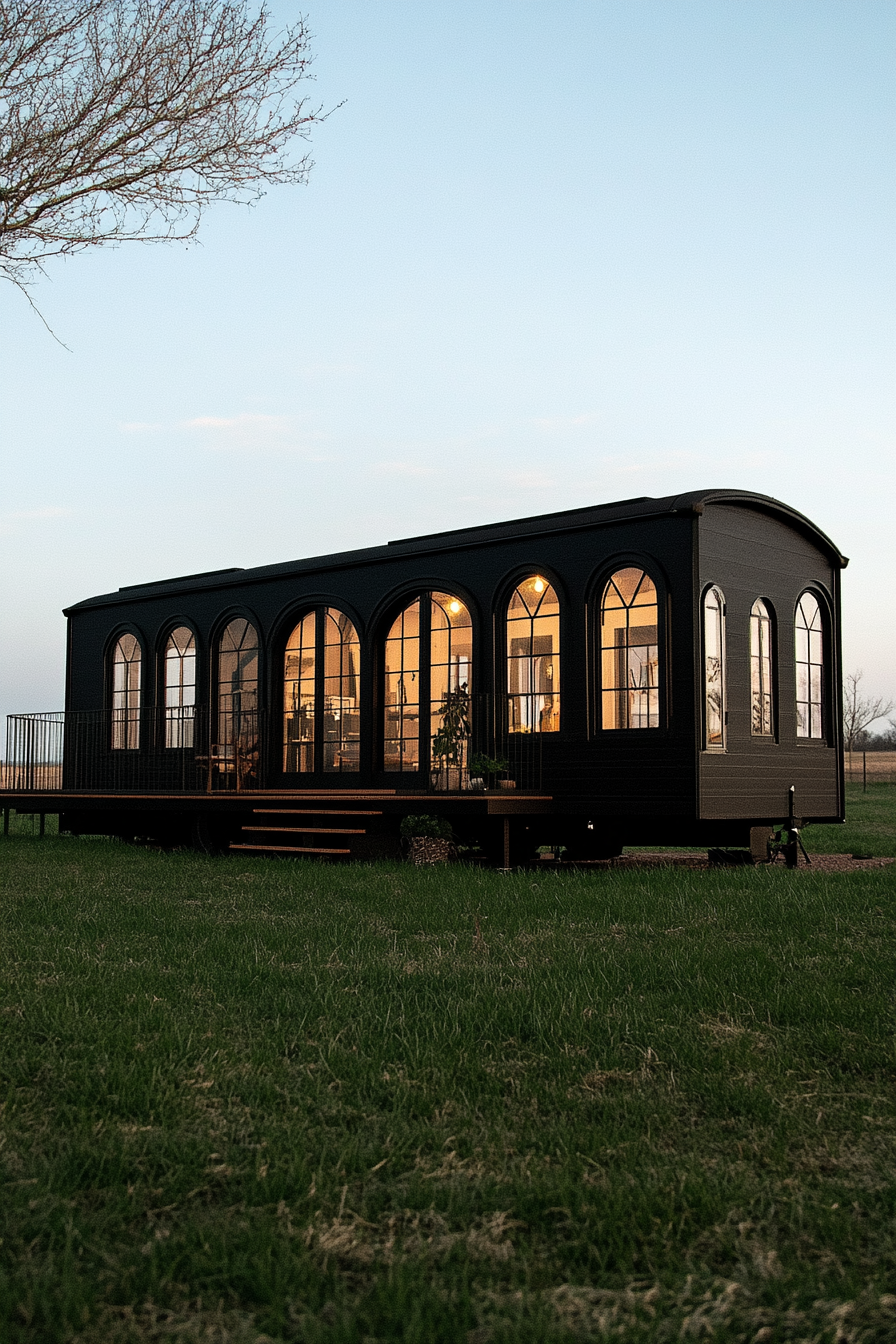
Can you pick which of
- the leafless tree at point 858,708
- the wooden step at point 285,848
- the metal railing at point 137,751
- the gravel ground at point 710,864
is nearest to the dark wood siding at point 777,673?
the gravel ground at point 710,864

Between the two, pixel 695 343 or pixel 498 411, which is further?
pixel 498 411

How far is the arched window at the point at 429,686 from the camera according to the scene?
40.6 feet

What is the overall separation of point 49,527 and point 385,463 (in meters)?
5.93

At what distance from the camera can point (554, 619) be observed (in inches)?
459

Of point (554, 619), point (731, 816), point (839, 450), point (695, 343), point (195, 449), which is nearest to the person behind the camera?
point (731, 816)

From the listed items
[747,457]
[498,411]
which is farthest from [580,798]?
[747,457]

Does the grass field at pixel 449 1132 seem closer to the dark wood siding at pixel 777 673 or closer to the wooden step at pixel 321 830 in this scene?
the dark wood siding at pixel 777 673

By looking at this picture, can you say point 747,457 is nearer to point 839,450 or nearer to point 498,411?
point 839,450

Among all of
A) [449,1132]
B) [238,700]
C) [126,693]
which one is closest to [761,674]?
[238,700]

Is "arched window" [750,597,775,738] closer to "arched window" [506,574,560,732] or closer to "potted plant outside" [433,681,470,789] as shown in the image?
"arched window" [506,574,560,732]

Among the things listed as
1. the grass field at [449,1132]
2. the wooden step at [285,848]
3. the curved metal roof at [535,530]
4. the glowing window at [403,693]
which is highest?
the curved metal roof at [535,530]

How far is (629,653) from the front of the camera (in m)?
11.0

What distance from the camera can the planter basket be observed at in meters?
11.2

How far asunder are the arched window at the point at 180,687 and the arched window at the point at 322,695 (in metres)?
1.66
